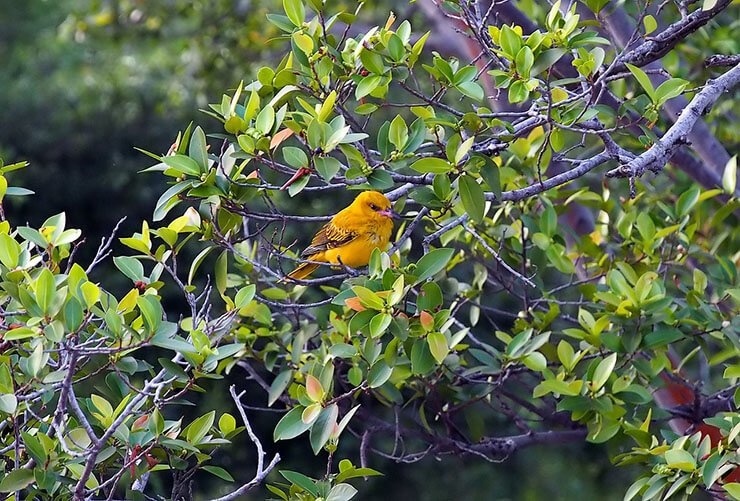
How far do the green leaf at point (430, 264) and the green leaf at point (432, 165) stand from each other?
24cm

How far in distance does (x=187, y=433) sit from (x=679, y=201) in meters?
2.25

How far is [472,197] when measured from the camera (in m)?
2.71

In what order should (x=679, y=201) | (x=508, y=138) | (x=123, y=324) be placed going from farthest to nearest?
(x=679, y=201)
(x=508, y=138)
(x=123, y=324)

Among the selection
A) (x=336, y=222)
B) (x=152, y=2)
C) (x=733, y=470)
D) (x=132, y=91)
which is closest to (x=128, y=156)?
(x=132, y=91)

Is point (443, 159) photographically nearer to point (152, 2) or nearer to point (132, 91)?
point (152, 2)

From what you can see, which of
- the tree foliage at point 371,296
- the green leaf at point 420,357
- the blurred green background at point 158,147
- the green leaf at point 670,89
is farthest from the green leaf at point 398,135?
the blurred green background at point 158,147

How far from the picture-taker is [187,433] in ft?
9.02

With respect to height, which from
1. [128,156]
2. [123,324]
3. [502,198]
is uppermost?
[502,198]

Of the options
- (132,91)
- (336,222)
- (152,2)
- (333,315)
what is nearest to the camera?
(333,315)

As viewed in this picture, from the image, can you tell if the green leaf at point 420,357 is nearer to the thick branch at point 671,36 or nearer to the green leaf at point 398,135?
the green leaf at point 398,135

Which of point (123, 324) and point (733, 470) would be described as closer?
point (123, 324)

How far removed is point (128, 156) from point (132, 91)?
731 millimetres

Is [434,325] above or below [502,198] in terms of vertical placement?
below

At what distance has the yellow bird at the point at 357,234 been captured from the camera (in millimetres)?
4105
